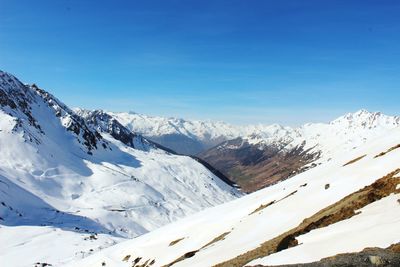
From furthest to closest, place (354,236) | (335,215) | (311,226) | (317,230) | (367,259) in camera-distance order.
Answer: (311,226)
(335,215)
(317,230)
(354,236)
(367,259)

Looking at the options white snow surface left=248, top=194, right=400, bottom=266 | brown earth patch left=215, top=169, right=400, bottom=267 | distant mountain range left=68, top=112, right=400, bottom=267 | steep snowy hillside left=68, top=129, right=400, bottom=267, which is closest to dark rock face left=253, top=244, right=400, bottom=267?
distant mountain range left=68, top=112, right=400, bottom=267

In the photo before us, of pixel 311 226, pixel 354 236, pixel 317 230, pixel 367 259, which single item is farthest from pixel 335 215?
pixel 367 259

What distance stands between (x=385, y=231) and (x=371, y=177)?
13.2m

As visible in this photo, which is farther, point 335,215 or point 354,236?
point 335,215

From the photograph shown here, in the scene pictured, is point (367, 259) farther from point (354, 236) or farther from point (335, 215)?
point (335, 215)

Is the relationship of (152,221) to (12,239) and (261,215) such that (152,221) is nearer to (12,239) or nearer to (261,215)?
(12,239)

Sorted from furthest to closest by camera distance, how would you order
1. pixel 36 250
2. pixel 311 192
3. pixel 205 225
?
1. pixel 36 250
2. pixel 205 225
3. pixel 311 192

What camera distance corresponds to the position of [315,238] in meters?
20.5

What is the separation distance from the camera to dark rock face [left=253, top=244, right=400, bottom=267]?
533 inches

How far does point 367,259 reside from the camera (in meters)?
13.9

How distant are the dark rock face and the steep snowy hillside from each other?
0.19m

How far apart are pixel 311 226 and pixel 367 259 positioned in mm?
10061

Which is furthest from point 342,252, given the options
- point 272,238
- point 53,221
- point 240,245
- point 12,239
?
point 53,221

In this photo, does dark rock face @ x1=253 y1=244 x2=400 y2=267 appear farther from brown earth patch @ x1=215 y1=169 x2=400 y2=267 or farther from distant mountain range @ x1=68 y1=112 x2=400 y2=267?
brown earth patch @ x1=215 y1=169 x2=400 y2=267
